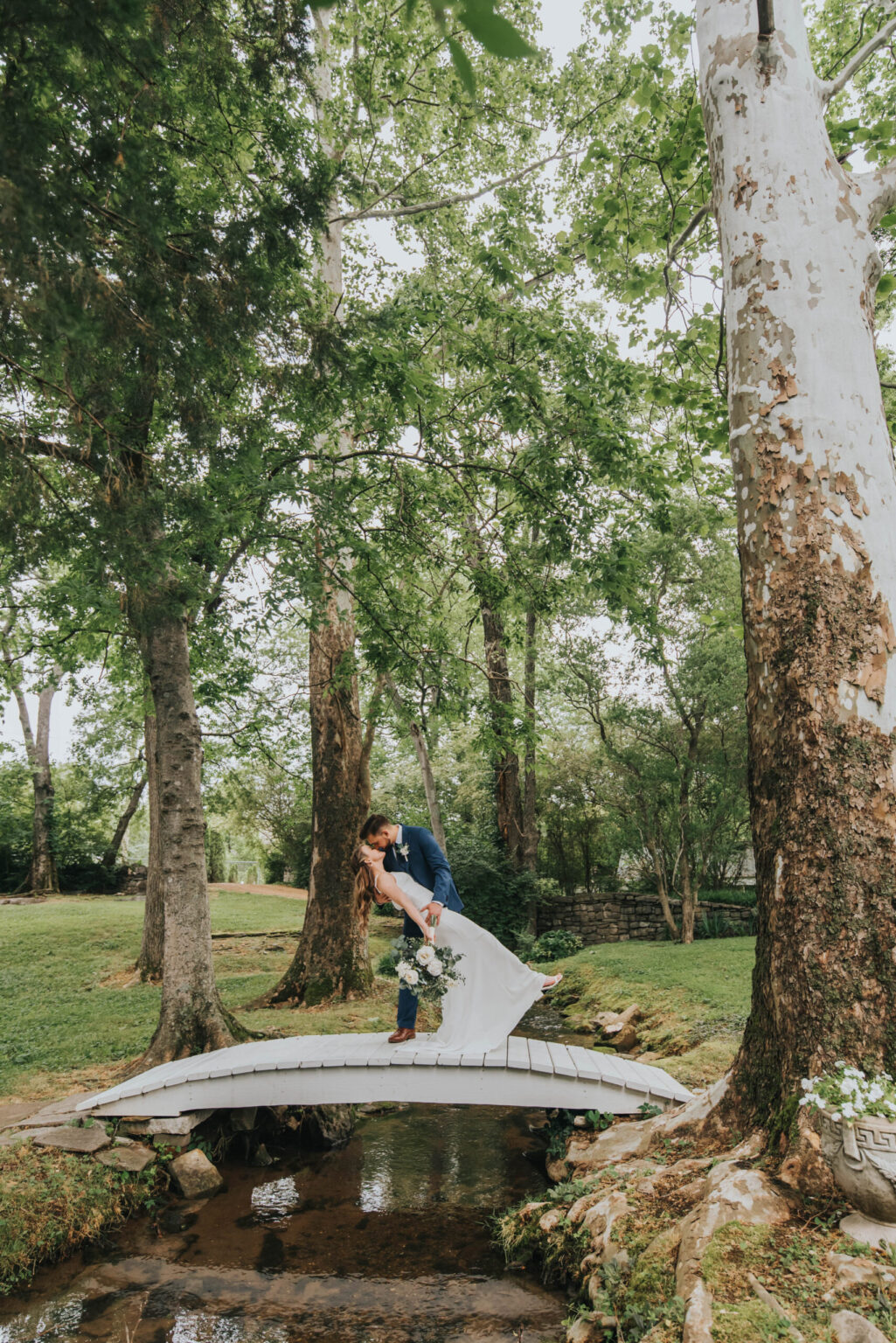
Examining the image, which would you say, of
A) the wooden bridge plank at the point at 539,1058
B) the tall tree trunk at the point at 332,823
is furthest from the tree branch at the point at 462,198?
the wooden bridge plank at the point at 539,1058

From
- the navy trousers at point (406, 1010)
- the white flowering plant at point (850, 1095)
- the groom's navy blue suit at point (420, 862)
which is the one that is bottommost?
the navy trousers at point (406, 1010)

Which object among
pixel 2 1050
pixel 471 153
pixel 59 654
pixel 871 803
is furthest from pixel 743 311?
pixel 471 153

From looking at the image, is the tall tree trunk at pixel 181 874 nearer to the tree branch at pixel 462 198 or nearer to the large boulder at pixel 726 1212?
the large boulder at pixel 726 1212

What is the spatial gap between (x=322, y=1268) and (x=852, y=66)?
7.80m

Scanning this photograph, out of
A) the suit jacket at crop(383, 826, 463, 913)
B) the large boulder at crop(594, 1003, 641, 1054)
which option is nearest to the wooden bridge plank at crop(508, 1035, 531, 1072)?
the suit jacket at crop(383, 826, 463, 913)

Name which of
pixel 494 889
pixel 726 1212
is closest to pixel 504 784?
pixel 494 889

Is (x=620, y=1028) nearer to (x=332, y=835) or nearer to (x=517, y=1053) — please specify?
(x=517, y=1053)

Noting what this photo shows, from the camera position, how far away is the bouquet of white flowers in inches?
225

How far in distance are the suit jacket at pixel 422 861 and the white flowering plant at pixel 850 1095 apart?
3.15 meters

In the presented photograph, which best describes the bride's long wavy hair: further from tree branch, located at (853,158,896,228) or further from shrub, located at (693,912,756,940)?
shrub, located at (693,912,756,940)

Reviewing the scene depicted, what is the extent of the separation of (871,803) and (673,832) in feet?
47.6

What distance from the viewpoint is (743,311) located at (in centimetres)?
423

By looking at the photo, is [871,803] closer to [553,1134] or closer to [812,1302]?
[812,1302]

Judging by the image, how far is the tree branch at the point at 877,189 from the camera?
14.1 feet
